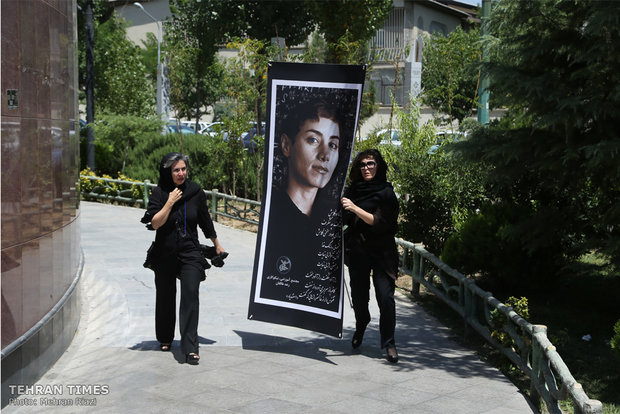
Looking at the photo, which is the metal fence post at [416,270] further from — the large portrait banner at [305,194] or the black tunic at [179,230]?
the black tunic at [179,230]

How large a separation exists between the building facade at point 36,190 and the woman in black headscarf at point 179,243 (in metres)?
0.89

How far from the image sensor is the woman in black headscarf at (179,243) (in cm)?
709

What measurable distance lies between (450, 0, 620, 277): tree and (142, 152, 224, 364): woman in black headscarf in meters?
3.16

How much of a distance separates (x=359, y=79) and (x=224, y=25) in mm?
17593

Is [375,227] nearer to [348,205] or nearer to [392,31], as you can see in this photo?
[348,205]

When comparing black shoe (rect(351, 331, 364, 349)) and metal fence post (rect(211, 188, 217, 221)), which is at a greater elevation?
metal fence post (rect(211, 188, 217, 221))

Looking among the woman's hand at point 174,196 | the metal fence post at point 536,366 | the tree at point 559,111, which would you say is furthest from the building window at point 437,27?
the metal fence post at point 536,366

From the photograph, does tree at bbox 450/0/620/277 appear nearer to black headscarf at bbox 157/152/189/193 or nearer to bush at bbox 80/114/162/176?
black headscarf at bbox 157/152/189/193

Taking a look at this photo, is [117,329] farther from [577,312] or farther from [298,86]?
[577,312]

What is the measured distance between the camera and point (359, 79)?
7172 mm

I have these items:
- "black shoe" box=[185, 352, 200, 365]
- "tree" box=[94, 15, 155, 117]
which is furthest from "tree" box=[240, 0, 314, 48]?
"black shoe" box=[185, 352, 200, 365]

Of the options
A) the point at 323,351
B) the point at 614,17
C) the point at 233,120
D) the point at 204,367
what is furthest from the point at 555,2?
the point at 233,120

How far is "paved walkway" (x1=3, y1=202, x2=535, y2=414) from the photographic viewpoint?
6012 mm

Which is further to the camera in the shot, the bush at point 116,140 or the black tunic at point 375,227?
the bush at point 116,140
